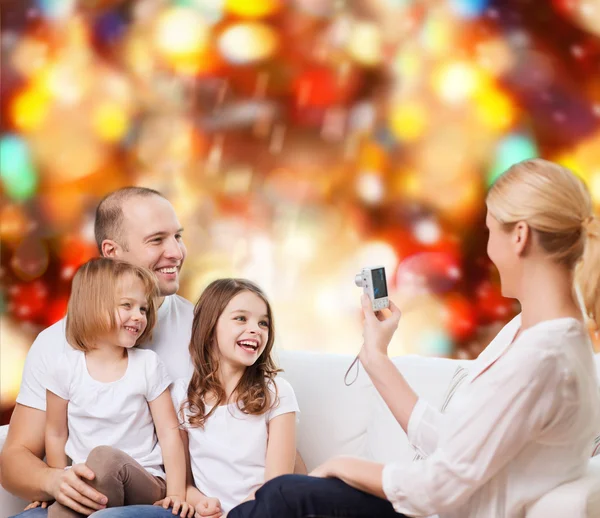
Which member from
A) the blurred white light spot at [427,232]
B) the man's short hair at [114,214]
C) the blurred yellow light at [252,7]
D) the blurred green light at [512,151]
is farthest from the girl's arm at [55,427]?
the blurred yellow light at [252,7]

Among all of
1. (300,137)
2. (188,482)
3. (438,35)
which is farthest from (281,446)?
(438,35)

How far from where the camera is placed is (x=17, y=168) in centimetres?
298

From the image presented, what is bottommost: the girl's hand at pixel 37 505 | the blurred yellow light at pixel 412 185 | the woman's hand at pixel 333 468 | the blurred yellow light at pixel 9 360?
the girl's hand at pixel 37 505

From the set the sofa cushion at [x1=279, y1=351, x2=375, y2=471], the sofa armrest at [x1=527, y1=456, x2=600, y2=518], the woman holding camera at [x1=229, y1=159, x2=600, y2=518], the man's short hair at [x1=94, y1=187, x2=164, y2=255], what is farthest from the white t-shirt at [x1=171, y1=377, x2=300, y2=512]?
the sofa armrest at [x1=527, y1=456, x2=600, y2=518]

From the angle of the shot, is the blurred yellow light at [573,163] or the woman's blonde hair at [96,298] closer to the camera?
the woman's blonde hair at [96,298]

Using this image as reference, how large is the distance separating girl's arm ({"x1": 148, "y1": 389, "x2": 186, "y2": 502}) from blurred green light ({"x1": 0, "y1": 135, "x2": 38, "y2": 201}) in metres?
1.57

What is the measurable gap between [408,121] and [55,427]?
1.57 metres

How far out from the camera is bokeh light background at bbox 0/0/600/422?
8.39 ft

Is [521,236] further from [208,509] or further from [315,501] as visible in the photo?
[208,509]

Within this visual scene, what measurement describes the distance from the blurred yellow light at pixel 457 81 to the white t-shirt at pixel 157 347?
123 centimetres

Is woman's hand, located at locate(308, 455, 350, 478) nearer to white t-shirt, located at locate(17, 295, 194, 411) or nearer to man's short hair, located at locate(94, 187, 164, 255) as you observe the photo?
white t-shirt, located at locate(17, 295, 194, 411)

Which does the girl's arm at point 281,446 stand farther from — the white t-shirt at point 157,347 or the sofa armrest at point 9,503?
the sofa armrest at point 9,503

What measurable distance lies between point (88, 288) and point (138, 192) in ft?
1.02

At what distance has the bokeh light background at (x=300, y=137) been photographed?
2.56m
